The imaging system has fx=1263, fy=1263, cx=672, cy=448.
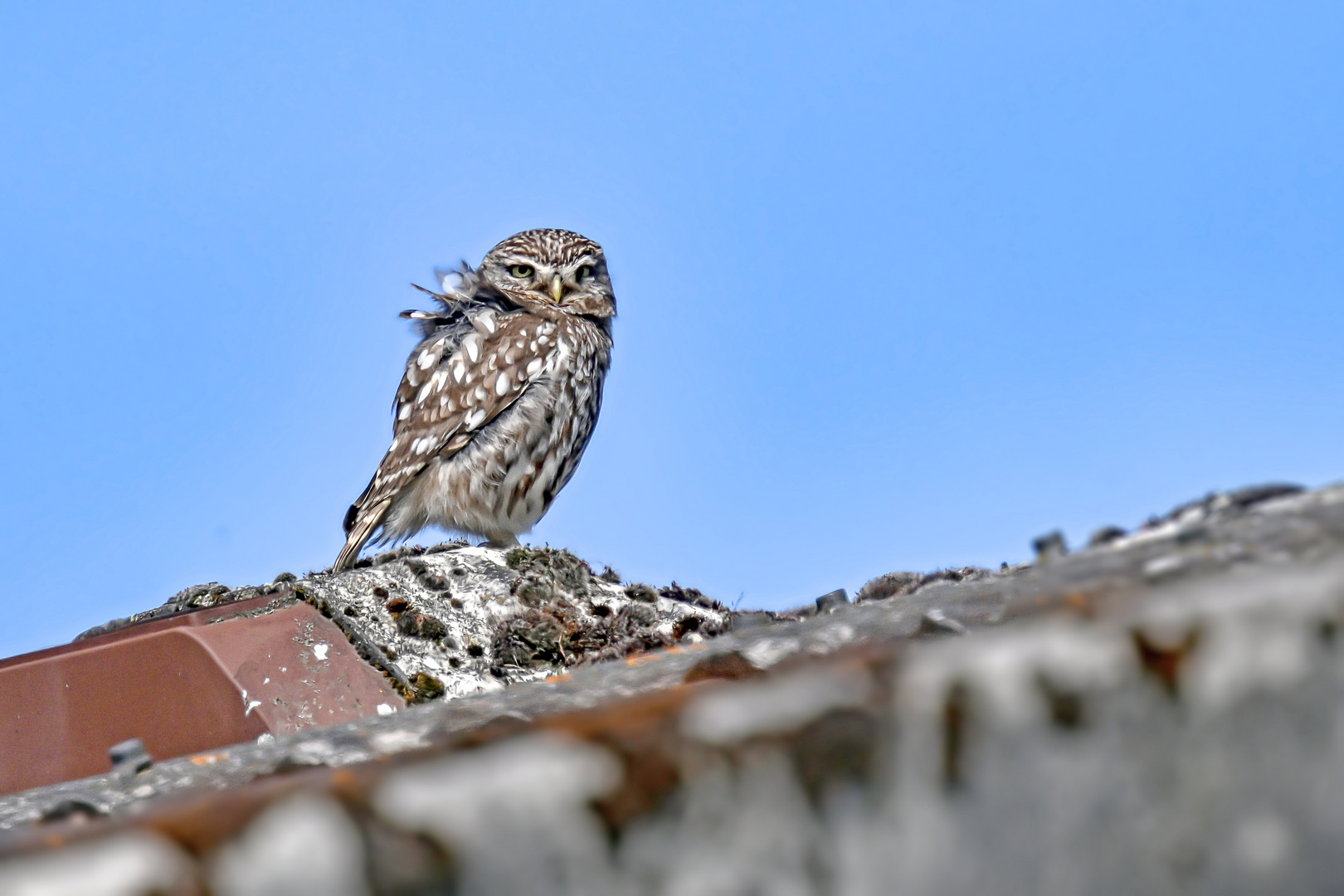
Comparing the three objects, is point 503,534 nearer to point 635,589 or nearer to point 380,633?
point 635,589

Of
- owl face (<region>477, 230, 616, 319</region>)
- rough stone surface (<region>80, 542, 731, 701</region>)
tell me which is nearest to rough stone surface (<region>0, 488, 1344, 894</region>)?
rough stone surface (<region>80, 542, 731, 701</region>)

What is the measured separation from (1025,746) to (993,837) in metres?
0.08

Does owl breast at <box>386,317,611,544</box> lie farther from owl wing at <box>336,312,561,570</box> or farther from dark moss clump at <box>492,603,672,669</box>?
dark moss clump at <box>492,603,672,669</box>

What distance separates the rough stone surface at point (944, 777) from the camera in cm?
101

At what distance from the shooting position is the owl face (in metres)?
9.55

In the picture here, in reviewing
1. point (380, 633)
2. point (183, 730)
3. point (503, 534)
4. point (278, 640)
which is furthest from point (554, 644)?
point (503, 534)

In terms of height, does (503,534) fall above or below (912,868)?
above

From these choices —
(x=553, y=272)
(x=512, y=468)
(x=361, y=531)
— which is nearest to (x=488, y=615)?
(x=512, y=468)

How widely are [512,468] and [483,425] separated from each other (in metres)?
0.35

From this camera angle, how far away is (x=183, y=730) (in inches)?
167

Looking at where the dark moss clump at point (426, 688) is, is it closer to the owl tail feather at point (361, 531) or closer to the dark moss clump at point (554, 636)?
the dark moss clump at point (554, 636)

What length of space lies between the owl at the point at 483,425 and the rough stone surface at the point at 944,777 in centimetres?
732

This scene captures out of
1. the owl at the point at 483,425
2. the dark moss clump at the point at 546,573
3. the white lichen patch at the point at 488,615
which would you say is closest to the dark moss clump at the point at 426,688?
the white lichen patch at the point at 488,615

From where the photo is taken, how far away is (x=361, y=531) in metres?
8.41
